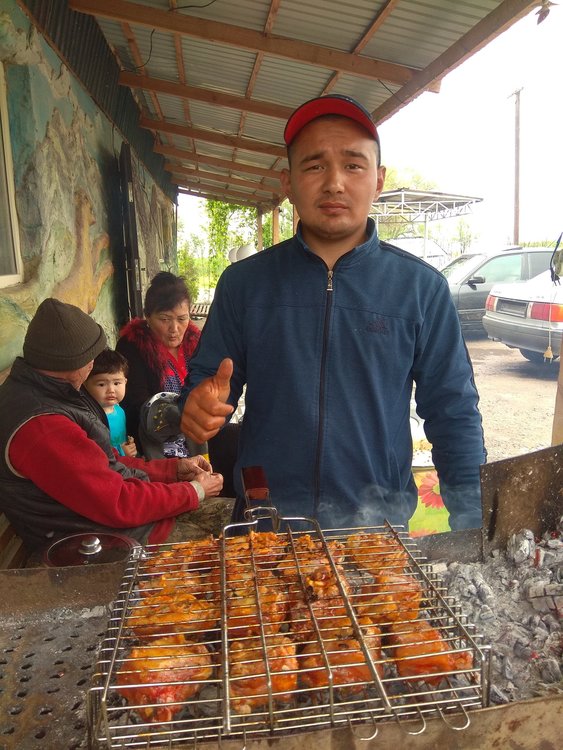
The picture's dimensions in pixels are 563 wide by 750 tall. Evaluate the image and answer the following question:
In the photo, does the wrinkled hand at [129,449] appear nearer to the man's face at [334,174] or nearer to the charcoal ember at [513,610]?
the man's face at [334,174]

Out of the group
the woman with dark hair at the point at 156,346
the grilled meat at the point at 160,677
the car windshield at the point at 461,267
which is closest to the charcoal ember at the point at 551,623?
the grilled meat at the point at 160,677

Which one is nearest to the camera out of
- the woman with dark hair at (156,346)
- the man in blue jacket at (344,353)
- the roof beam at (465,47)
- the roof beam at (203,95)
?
the man in blue jacket at (344,353)

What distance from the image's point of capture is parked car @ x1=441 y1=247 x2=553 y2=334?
1188 centimetres

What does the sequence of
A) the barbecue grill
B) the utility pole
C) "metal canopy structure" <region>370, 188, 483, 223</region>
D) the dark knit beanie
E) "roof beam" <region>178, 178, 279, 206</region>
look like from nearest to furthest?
the barbecue grill, the dark knit beanie, "roof beam" <region>178, 178, 279, 206</region>, "metal canopy structure" <region>370, 188, 483, 223</region>, the utility pole

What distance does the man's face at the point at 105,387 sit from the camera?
372cm

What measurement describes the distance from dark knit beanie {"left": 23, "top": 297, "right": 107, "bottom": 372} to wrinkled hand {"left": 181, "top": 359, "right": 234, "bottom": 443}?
1053 mm

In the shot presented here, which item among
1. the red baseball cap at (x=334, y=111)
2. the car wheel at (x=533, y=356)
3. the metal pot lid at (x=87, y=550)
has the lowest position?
the car wheel at (x=533, y=356)

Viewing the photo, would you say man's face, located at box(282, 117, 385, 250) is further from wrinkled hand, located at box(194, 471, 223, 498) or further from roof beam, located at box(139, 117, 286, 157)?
roof beam, located at box(139, 117, 286, 157)

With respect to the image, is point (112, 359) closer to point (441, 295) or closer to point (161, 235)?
point (441, 295)

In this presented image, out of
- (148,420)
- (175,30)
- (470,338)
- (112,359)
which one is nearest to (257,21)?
(175,30)

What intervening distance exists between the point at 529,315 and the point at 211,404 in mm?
9490

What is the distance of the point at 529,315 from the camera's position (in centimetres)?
984

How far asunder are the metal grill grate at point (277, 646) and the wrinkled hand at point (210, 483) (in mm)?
1489

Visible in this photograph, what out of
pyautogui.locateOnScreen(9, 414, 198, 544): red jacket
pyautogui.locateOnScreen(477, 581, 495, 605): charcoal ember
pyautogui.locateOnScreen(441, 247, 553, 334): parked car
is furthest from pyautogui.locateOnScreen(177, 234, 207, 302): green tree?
pyautogui.locateOnScreen(477, 581, 495, 605): charcoal ember
